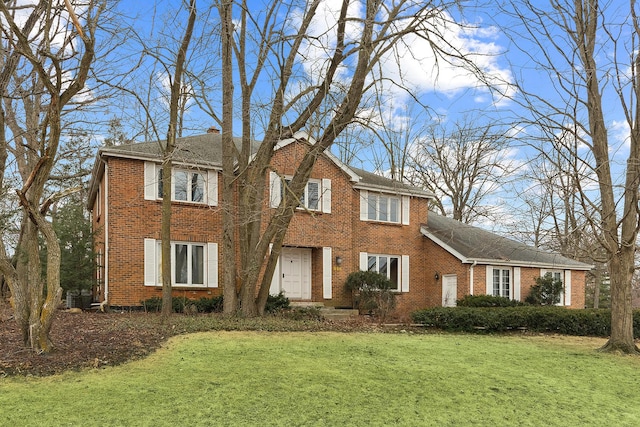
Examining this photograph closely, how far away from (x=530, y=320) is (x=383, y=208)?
7.77 meters

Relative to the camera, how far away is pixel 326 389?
6805mm

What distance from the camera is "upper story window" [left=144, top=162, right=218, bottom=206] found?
16641mm

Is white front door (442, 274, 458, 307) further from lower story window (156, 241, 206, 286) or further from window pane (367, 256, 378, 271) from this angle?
lower story window (156, 241, 206, 286)

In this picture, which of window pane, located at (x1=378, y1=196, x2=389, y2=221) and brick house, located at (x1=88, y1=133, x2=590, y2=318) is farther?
window pane, located at (x1=378, y1=196, x2=389, y2=221)

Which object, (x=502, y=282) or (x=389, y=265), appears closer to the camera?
(x=502, y=282)

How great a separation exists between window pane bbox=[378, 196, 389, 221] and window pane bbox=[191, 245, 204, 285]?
756 centimetres

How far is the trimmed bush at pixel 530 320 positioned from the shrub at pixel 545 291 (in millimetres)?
5629

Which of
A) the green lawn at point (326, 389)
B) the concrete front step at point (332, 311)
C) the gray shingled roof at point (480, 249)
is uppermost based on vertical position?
the gray shingled roof at point (480, 249)

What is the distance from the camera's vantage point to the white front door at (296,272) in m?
19.4

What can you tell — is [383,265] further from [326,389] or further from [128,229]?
[326,389]

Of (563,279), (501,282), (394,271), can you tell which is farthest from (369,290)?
(563,279)

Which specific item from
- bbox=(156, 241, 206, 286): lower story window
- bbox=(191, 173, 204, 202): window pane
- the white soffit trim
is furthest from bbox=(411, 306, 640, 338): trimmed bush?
bbox=(191, 173, 204, 202): window pane

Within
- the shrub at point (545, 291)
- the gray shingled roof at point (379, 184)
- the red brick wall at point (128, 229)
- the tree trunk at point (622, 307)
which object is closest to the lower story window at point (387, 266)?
the gray shingled roof at point (379, 184)

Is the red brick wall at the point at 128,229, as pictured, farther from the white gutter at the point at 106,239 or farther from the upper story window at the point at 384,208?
the upper story window at the point at 384,208
